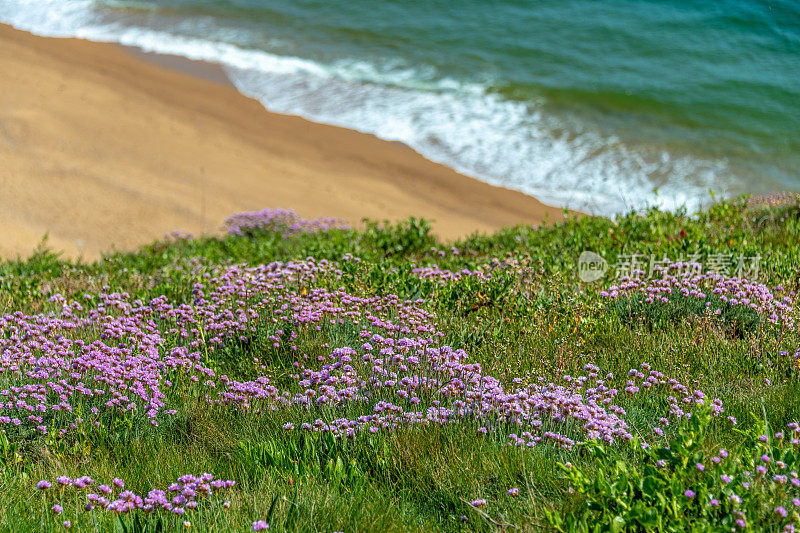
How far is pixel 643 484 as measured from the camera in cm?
330

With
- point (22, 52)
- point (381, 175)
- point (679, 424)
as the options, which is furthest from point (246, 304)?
point (22, 52)

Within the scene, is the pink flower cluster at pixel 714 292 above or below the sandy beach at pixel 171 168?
above

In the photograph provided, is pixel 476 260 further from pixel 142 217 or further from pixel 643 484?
pixel 142 217

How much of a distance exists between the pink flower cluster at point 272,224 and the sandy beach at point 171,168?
156cm

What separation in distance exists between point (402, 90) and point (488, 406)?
51.2ft

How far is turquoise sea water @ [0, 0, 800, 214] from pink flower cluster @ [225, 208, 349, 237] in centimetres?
521

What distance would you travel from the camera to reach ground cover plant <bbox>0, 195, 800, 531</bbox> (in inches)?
138

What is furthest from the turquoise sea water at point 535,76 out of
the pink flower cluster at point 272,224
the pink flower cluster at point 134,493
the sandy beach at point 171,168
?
the pink flower cluster at point 134,493

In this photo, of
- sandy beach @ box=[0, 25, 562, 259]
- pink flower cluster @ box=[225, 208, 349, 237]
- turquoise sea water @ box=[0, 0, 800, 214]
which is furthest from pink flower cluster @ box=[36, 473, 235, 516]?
turquoise sea water @ box=[0, 0, 800, 214]

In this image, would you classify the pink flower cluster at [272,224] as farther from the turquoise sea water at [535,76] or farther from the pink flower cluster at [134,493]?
the pink flower cluster at [134,493]

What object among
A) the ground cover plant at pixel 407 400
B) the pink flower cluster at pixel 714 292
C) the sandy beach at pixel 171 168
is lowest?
the sandy beach at pixel 171 168

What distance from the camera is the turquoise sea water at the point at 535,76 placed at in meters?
15.8

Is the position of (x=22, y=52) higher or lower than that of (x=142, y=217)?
higher

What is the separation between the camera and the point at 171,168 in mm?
14281
